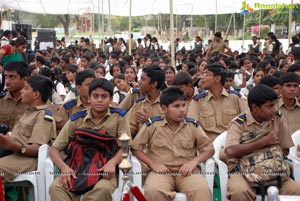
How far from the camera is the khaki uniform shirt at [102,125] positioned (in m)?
3.55

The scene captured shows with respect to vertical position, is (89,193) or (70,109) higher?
(70,109)

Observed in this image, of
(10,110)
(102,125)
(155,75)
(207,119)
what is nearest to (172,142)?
(102,125)

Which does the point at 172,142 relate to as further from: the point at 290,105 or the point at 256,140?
the point at 290,105

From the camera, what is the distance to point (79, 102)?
14.8ft

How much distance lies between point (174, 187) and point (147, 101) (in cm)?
133

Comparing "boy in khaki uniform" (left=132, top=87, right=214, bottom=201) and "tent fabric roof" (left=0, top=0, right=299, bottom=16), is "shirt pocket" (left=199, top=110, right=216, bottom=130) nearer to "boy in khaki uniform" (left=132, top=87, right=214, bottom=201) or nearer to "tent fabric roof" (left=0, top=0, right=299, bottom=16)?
"boy in khaki uniform" (left=132, top=87, right=214, bottom=201)

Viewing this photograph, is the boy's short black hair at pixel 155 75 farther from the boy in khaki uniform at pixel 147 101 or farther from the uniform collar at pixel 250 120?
the uniform collar at pixel 250 120

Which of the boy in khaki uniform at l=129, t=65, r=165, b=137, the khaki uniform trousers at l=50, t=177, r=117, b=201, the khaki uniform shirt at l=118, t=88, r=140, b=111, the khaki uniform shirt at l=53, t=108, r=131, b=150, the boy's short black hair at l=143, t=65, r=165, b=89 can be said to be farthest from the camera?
the khaki uniform shirt at l=118, t=88, r=140, b=111

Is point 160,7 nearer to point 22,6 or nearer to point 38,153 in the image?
point 22,6

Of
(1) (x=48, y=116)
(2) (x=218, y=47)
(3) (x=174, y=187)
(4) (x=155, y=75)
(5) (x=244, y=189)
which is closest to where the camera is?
(5) (x=244, y=189)

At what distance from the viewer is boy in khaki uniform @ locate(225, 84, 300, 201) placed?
3264 millimetres

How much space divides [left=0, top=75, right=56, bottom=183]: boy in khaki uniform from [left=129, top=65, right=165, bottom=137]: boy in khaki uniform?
91 cm

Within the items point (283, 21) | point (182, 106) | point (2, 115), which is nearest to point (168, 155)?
point (182, 106)

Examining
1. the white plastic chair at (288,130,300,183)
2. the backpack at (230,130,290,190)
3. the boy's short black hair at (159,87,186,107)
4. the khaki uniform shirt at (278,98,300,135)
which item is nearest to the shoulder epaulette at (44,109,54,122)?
the boy's short black hair at (159,87,186,107)
